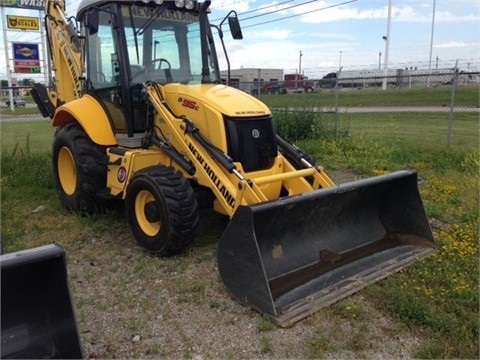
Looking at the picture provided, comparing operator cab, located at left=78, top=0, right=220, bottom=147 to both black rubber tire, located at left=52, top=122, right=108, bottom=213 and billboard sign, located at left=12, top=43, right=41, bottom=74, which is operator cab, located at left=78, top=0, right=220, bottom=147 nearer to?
black rubber tire, located at left=52, top=122, right=108, bottom=213

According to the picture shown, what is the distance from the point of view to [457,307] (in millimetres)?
3947

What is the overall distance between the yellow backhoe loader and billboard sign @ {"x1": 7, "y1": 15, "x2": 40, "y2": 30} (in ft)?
83.8

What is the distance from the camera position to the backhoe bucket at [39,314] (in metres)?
2.95

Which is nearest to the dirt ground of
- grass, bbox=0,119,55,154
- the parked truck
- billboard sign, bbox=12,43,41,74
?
the parked truck

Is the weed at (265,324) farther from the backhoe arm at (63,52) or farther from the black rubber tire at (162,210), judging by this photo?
the backhoe arm at (63,52)

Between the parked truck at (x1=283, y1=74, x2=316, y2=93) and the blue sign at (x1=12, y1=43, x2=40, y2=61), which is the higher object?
the blue sign at (x1=12, y1=43, x2=40, y2=61)

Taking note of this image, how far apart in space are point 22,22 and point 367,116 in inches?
828

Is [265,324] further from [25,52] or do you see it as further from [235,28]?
[25,52]

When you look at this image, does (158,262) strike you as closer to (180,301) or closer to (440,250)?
(180,301)

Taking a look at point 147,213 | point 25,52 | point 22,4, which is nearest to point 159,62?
point 147,213

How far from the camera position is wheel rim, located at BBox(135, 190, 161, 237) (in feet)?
16.7

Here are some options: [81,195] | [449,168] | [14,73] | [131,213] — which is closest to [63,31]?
[81,195]

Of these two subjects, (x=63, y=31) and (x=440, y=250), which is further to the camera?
(x=63, y=31)

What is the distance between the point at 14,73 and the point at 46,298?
2918cm
